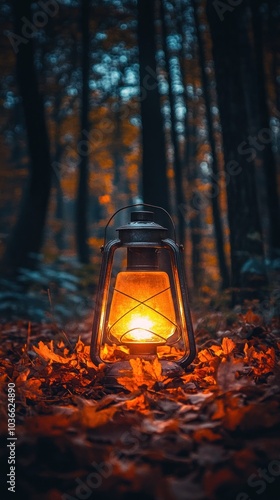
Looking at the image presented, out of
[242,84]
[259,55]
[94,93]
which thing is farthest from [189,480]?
[94,93]

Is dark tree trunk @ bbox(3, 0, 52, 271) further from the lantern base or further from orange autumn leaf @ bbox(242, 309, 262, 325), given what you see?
the lantern base

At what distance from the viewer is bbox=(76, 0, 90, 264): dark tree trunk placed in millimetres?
12617

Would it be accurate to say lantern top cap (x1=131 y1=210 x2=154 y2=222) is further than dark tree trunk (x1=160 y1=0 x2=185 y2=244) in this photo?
No

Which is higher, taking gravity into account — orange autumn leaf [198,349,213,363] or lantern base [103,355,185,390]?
orange autumn leaf [198,349,213,363]

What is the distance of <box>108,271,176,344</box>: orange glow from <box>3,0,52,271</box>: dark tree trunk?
597 centimetres

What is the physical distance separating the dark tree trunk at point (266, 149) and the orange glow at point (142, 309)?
21.9ft

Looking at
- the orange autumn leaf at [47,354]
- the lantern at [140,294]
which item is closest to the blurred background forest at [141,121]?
the orange autumn leaf at [47,354]

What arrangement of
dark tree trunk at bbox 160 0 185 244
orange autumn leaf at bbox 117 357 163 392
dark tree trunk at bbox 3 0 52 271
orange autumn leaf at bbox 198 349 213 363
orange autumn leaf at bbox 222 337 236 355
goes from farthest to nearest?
dark tree trunk at bbox 160 0 185 244, dark tree trunk at bbox 3 0 52 271, orange autumn leaf at bbox 198 349 213 363, orange autumn leaf at bbox 222 337 236 355, orange autumn leaf at bbox 117 357 163 392

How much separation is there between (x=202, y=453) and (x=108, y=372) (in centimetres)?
103

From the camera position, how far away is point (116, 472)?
144 centimetres

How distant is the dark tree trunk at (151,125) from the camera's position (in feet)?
22.3

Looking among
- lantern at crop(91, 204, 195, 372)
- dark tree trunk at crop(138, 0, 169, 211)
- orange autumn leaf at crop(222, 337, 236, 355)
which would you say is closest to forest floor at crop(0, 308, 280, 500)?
orange autumn leaf at crop(222, 337, 236, 355)

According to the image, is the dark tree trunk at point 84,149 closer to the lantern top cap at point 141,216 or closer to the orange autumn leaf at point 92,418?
the lantern top cap at point 141,216

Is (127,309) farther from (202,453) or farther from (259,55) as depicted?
(259,55)
